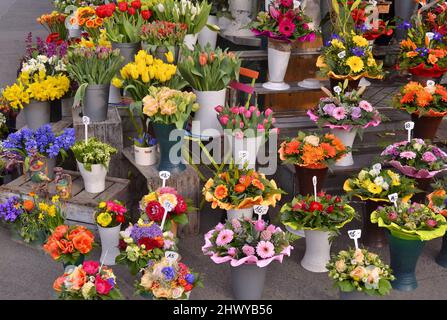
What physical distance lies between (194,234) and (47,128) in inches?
45.7

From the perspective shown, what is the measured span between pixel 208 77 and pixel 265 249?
1375 millimetres

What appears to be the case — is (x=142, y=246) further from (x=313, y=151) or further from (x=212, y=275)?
(x=313, y=151)

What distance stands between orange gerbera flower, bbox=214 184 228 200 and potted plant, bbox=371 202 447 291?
835 millimetres

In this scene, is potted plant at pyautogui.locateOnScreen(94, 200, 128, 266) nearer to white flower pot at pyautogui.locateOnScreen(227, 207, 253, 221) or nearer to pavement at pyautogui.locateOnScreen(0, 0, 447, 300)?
pavement at pyautogui.locateOnScreen(0, 0, 447, 300)

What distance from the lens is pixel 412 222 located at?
11.4 ft

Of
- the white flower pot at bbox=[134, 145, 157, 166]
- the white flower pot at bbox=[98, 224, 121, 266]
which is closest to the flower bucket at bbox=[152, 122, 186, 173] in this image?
the white flower pot at bbox=[134, 145, 157, 166]

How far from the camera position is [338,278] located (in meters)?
3.26

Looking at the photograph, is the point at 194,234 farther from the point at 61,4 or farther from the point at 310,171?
the point at 61,4

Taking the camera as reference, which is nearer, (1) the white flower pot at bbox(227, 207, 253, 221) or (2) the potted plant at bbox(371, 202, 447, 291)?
(2) the potted plant at bbox(371, 202, 447, 291)

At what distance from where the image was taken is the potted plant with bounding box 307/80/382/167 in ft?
13.9

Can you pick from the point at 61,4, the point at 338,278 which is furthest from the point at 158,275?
the point at 61,4

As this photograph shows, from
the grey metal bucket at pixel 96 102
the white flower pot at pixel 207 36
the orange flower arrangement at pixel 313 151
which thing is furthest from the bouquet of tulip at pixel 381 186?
the white flower pot at pixel 207 36

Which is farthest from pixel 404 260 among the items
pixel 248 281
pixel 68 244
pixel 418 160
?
pixel 68 244

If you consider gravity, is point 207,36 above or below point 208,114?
above
